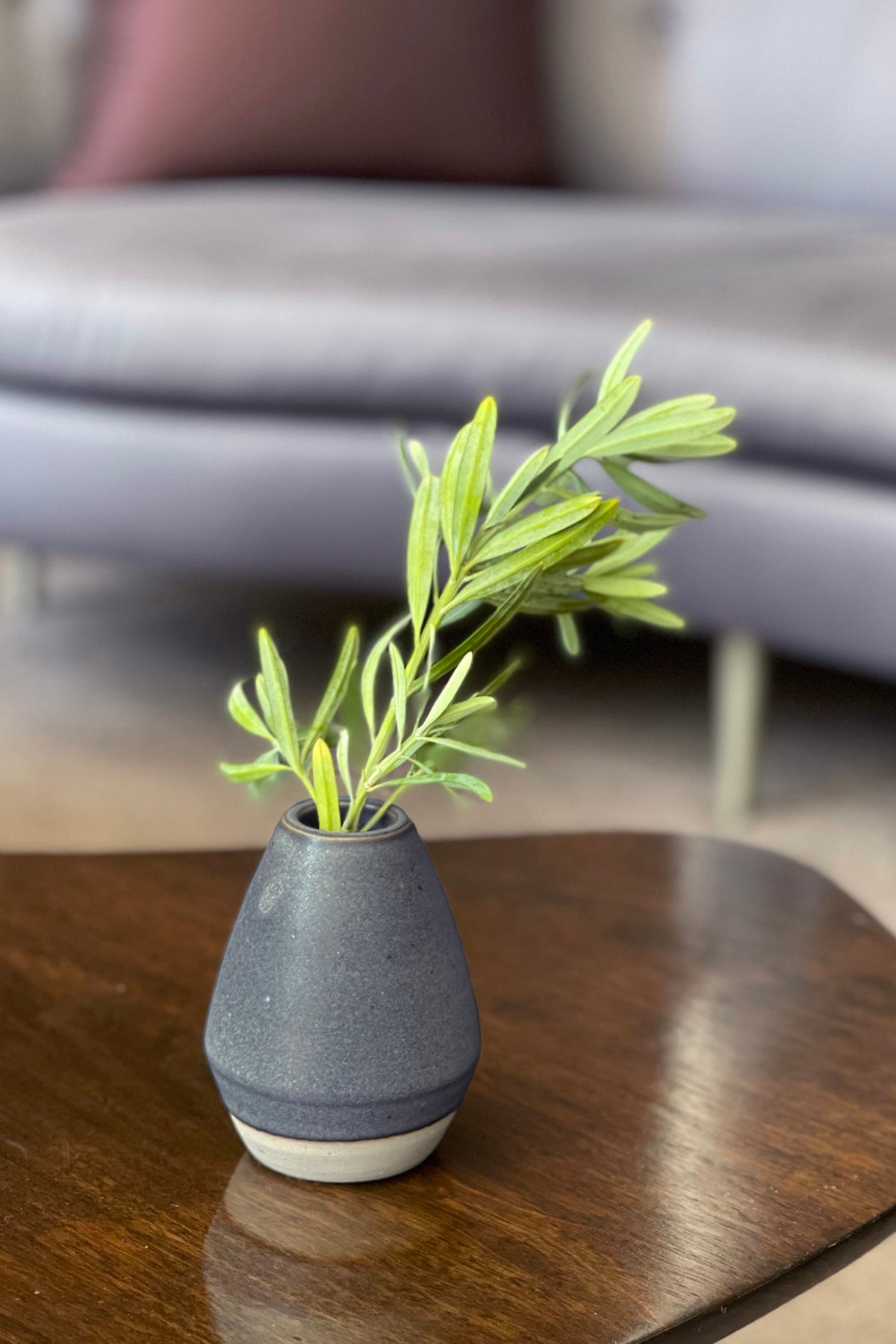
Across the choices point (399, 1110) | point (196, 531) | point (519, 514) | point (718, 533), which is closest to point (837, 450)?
point (718, 533)

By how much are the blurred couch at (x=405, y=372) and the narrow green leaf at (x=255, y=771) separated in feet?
3.01

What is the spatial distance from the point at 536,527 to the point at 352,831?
118mm

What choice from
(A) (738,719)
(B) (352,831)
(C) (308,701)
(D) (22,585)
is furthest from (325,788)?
(D) (22,585)

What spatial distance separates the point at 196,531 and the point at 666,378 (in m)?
0.51

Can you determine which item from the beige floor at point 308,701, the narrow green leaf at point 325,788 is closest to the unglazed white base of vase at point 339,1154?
the narrow green leaf at point 325,788

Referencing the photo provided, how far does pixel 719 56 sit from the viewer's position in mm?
2082

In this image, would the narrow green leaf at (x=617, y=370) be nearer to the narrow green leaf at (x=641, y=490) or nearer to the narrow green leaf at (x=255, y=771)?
the narrow green leaf at (x=641, y=490)

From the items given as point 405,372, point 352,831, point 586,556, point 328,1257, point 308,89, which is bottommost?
point 328,1257

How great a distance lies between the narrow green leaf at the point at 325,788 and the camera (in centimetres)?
51

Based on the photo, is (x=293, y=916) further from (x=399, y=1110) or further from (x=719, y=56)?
(x=719, y=56)

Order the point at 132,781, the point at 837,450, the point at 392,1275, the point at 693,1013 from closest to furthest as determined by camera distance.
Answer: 1. the point at 392,1275
2. the point at 693,1013
3. the point at 837,450
4. the point at 132,781

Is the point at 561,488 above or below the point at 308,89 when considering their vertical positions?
below

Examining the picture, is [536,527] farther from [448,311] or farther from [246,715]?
[448,311]

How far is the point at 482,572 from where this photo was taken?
0.53 meters
